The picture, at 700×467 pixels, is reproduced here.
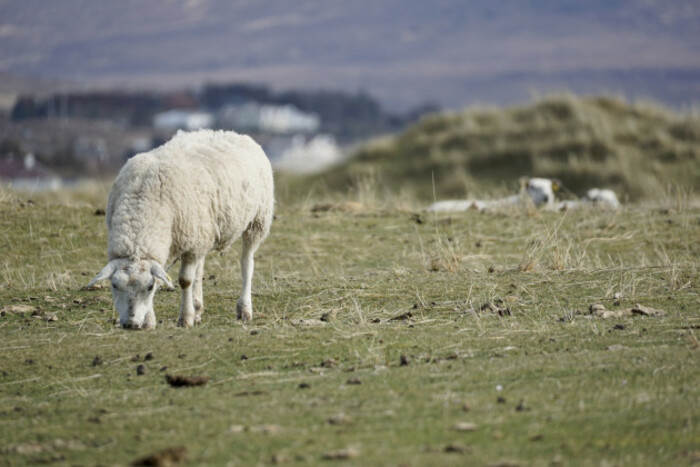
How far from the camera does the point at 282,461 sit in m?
4.75

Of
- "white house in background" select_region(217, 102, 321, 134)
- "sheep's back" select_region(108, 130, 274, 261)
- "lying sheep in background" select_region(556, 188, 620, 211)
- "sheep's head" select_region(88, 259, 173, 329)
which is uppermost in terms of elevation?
"white house in background" select_region(217, 102, 321, 134)

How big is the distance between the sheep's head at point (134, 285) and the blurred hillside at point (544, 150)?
18.6 metres

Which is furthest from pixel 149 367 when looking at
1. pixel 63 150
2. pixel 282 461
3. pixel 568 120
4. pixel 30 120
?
pixel 30 120

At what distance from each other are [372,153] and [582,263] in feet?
73.6

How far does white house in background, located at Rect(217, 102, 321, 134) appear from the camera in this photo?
3873 inches

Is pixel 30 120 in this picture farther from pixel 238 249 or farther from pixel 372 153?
pixel 238 249

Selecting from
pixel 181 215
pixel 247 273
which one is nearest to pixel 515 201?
pixel 247 273

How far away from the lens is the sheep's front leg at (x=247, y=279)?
29.2ft

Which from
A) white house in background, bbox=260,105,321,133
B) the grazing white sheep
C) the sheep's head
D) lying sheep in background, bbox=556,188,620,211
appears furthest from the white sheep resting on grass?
white house in background, bbox=260,105,321,133

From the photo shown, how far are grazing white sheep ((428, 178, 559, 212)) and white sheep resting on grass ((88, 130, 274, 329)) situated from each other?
5562mm

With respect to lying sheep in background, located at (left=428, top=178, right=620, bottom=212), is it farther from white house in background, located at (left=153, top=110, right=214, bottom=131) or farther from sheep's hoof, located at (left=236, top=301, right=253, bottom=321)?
white house in background, located at (left=153, top=110, right=214, bottom=131)

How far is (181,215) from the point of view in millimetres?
8609

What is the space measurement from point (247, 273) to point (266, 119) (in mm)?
96092

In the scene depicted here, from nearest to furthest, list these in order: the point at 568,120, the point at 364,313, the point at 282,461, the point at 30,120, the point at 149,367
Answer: the point at 282,461 < the point at 149,367 < the point at 364,313 < the point at 568,120 < the point at 30,120
